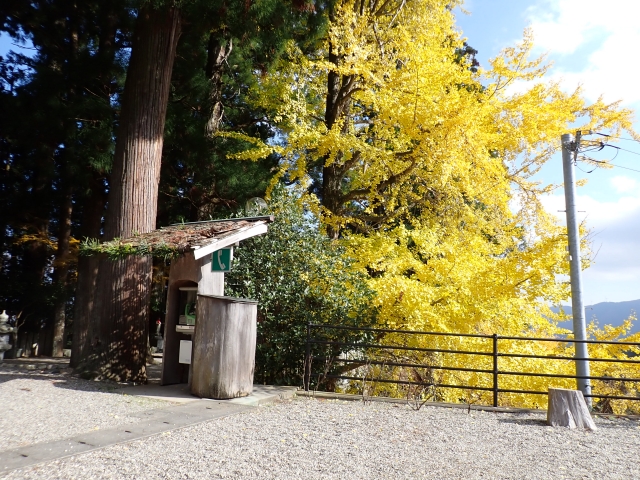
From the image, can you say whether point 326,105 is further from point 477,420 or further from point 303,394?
point 477,420

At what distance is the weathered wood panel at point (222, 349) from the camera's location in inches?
258

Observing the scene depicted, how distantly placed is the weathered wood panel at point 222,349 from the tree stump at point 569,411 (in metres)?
4.10

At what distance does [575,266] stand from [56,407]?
26.2 ft

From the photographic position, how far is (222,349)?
656 centimetres

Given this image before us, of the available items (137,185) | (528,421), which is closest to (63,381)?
(137,185)

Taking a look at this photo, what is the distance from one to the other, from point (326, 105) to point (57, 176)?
772 cm

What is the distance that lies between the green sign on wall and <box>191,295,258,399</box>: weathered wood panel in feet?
2.63

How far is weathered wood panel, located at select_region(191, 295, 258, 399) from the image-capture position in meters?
6.55

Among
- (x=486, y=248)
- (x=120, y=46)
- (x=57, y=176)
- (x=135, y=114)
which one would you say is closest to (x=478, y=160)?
(x=486, y=248)

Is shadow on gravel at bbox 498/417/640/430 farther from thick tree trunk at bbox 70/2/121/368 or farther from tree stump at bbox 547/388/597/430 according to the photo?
thick tree trunk at bbox 70/2/121/368

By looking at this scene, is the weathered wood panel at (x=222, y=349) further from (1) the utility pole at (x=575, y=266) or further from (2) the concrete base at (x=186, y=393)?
(1) the utility pole at (x=575, y=266)

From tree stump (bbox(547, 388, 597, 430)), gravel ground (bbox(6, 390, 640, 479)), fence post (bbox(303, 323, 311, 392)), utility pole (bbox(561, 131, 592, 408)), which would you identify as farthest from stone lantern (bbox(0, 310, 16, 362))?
utility pole (bbox(561, 131, 592, 408))

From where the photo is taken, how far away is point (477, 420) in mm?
6262

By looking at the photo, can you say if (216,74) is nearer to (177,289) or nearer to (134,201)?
(134,201)
